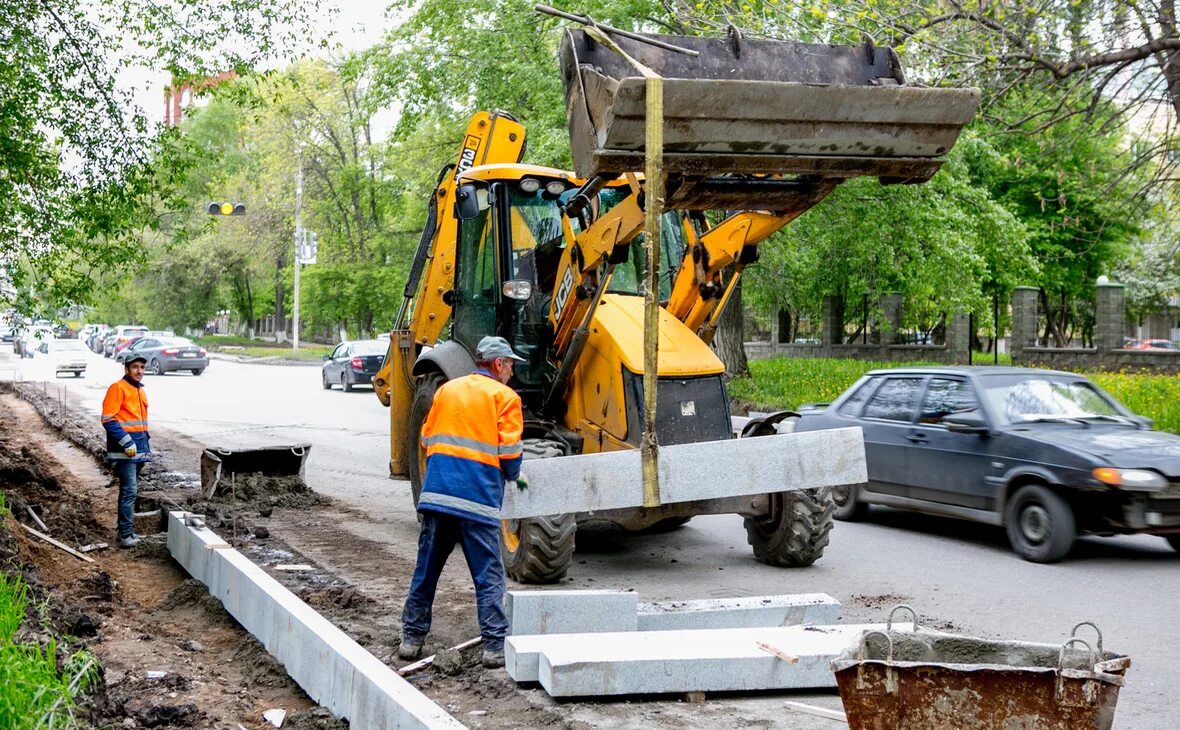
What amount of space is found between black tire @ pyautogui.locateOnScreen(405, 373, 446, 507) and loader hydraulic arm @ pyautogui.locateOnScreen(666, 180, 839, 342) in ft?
7.72

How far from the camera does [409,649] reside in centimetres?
648

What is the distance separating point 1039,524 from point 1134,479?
0.92m

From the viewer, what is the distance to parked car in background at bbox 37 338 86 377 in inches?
1576

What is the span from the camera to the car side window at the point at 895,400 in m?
11.1

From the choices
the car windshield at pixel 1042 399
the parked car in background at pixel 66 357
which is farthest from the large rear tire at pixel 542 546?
the parked car in background at pixel 66 357

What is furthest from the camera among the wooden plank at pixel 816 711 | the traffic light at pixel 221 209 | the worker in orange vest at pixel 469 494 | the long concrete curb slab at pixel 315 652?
the traffic light at pixel 221 209

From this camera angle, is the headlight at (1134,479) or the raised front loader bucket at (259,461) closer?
the headlight at (1134,479)

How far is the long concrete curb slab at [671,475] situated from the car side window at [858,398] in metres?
4.22

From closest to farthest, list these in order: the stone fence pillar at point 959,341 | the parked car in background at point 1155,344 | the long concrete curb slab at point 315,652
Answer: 1. the long concrete curb slab at point 315,652
2. the stone fence pillar at point 959,341
3. the parked car in background at point 1155,344

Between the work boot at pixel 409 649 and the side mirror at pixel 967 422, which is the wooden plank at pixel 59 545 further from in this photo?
→ the side mirror at pixel 967 422

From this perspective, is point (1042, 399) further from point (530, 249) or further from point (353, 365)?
point (353, 365)

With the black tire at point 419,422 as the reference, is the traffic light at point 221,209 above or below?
above

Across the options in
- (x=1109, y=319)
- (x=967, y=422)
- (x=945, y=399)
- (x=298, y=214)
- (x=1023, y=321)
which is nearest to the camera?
(x=967, y=422)

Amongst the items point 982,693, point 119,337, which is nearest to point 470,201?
point 982,693
